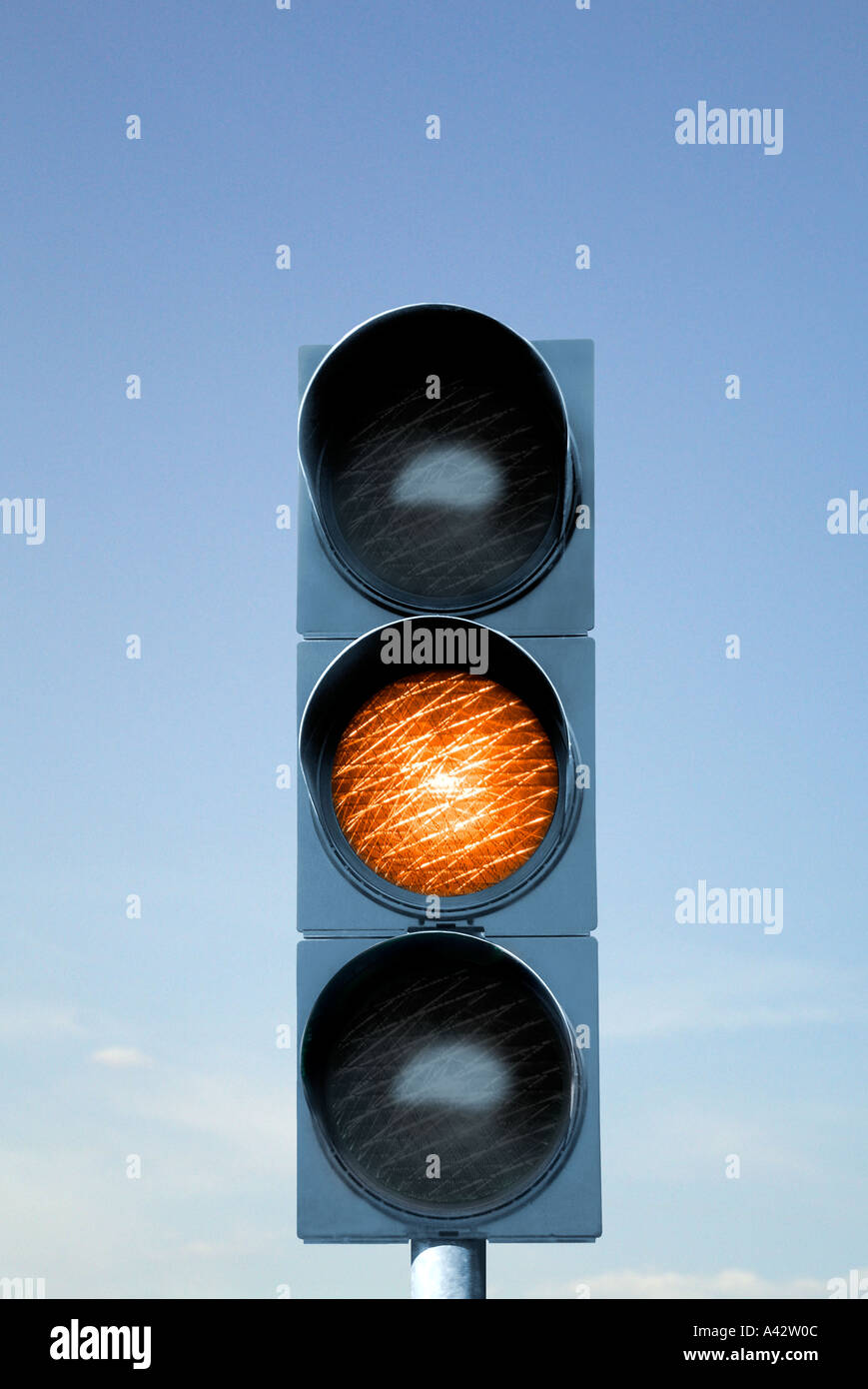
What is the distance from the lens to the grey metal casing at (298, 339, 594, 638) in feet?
13.4

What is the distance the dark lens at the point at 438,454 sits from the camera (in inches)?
163

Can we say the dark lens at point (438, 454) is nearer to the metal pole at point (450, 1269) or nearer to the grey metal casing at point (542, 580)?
the grey metal casing at point (542, 580)

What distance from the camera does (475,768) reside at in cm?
404

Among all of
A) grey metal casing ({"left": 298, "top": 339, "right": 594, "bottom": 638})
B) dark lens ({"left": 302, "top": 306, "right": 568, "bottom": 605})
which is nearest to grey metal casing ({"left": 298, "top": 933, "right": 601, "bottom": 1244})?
grey metal casing ({"left": 298, "top": 339, "right": 594, "bottom": 638})

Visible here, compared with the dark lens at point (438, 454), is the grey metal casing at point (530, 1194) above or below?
below

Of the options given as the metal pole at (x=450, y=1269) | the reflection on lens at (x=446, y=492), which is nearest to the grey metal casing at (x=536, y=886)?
the reflection on lens at (x=446, y=492)

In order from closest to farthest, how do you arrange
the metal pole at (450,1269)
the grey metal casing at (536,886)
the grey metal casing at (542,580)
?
the metal pole at (450,1269) < the grey metal casing at (536,886) < the grey metal casing at (542,580)

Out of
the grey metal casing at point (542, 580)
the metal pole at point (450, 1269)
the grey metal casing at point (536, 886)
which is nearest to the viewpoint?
the metal pole at point (450, 1269)

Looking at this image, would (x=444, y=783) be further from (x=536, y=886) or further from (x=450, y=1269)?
(x=450, y=1269)

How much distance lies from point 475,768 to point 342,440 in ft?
2.89

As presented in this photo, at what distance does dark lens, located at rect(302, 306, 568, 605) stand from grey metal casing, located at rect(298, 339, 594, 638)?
0.05 m

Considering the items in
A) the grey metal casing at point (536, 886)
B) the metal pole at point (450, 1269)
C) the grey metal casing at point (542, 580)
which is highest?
the grey metal casing at point (542, 580)
